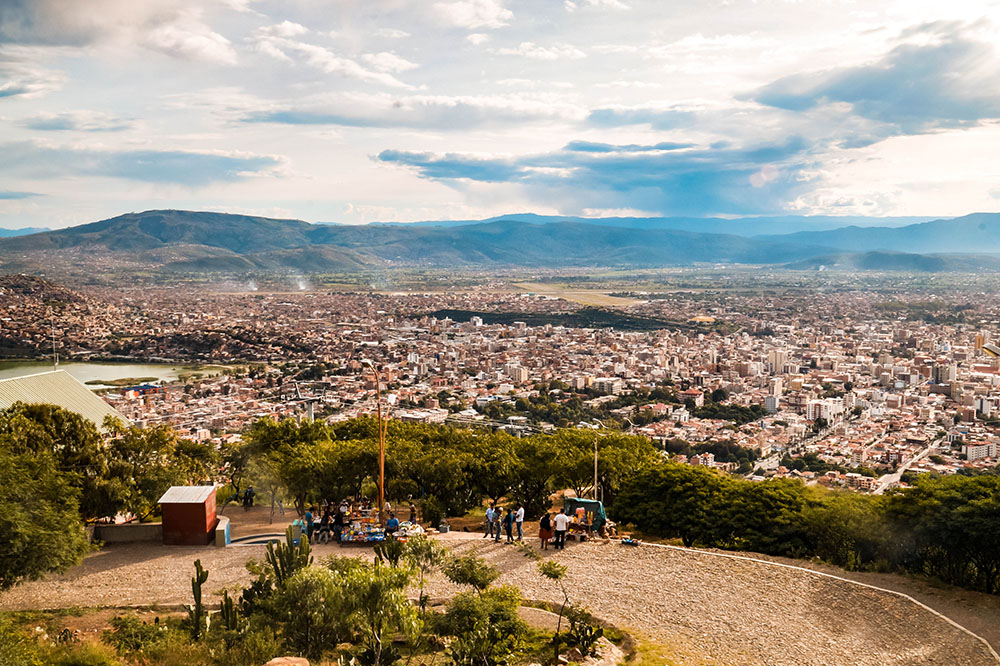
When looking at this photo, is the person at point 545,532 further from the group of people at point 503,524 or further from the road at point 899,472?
the road at point 899,472

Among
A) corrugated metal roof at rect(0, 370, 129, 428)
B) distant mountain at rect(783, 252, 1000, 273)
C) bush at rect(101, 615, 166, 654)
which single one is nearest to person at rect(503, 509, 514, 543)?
bush at rect(101, 615, 166, 654)

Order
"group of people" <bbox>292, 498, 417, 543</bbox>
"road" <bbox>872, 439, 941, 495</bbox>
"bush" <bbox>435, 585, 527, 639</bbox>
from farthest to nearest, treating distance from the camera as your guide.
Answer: "road" <bbox>872, 439, 941, 495</bbox> → "group of people" <bbox>292, 498, 417, 543</bbox> → "bush" <bbox>435, 585, 527, 639</bbox>

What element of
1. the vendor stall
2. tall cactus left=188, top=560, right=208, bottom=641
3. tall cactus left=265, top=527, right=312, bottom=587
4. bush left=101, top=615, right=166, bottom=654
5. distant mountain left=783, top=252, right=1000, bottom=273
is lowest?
the vendor stall

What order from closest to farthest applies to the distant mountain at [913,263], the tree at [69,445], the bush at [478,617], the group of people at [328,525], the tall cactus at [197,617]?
the bush at [478,617] → the tall cactus at [197,617] → the group of people at [328,525] → the tree at [69,445] → the distant mountain at [913,263]

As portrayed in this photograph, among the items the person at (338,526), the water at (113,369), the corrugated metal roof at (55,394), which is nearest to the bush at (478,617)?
the person at (338,526)

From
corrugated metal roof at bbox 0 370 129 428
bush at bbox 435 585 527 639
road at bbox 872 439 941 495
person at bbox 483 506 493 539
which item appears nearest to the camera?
bush at bbox 435 585 527 639

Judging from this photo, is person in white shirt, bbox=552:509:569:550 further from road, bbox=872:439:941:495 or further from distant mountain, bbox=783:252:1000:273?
distant mountain, bbox=783:252:1000:273
